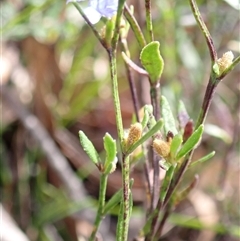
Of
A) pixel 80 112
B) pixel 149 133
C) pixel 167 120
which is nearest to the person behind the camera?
pixel 149 133

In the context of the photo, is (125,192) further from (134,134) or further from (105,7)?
(105,7)

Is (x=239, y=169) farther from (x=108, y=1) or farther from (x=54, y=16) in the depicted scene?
(x=108, y=1)

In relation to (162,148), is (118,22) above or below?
above

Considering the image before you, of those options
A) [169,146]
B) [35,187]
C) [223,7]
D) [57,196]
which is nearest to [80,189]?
[57,196]

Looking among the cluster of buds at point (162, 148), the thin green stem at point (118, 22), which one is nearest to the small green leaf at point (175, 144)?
the cluster of buds at point (162, 148)

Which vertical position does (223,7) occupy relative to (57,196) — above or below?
above

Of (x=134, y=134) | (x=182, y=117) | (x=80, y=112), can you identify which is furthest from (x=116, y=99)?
(x=80, y=112)
